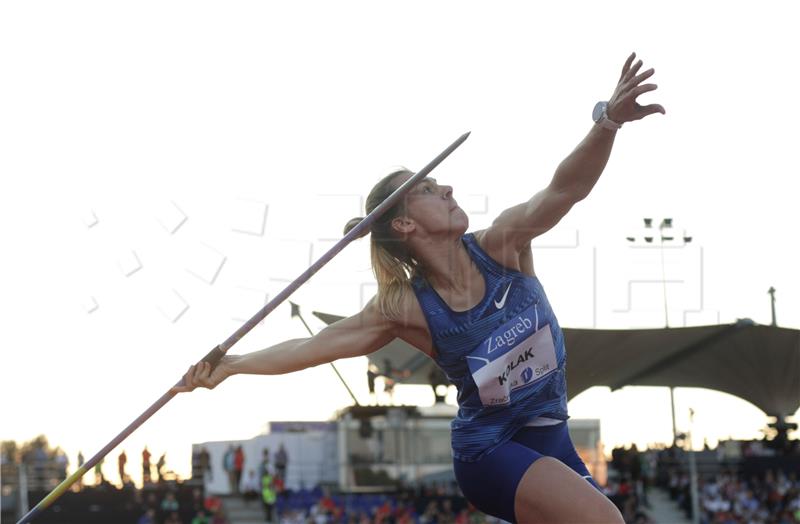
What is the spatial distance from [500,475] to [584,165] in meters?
1.33

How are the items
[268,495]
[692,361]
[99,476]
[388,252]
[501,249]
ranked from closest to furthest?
[501,249]
[388,252]
[99,476]
[692,361]
[268,495]

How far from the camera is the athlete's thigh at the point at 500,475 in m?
5.09

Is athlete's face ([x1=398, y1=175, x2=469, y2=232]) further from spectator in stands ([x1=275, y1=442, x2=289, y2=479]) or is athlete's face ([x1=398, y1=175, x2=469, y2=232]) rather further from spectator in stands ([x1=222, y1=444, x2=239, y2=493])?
spectator in stands ([x1=222, y1=444, x2=239, y2=493])

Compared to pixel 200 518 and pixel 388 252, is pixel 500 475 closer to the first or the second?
pixel 388 252

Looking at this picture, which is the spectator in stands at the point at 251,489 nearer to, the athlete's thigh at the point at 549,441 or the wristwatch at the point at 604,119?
the athlete's thigh at the point at 549,441

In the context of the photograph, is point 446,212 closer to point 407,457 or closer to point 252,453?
point 407,457

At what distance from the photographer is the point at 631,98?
483 centimetres

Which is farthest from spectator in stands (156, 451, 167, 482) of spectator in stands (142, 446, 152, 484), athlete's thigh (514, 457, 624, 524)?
athlete's thigh (514, 457, 624, 524)

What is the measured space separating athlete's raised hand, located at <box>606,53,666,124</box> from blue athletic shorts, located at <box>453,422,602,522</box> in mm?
1377

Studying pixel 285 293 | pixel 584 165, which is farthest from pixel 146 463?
pixel 584 165

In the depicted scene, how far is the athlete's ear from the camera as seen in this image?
212 inches

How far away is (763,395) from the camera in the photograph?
21.7 metres

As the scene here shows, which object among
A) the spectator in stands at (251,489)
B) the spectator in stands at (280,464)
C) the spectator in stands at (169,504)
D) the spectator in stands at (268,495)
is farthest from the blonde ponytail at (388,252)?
the spectator in stands at (251,489)

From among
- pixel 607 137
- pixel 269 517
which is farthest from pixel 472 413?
pixel 269 517
